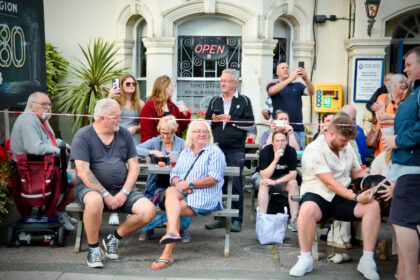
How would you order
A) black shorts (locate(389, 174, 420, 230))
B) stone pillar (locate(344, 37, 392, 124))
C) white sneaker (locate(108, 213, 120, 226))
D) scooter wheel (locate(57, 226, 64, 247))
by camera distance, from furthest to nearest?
1. stone pillar (locate(344, 37, 392, 124))
2. white sneaker (locate(108, 213, 120, 226))
3. scooter wheel (locate(57, 226, 64, 247))
4. black shorts (locate(389, 174, 420, 230))

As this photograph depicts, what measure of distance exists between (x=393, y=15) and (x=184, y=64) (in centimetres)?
392

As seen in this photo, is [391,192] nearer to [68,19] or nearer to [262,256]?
[262,256]

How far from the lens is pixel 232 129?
258 inches

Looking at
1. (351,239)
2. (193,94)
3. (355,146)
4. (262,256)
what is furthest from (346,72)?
(262,256)

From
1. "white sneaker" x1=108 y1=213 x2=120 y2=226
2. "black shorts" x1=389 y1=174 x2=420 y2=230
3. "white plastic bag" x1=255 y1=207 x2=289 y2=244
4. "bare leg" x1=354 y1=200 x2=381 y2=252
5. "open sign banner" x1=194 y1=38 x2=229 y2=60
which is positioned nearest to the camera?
"black shorts" x1=389 y1=174 x2=420 y2=230

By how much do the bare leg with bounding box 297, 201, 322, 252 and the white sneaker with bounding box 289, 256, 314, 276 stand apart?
0.09 m

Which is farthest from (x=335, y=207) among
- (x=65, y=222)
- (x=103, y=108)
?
(x=65, y=222)

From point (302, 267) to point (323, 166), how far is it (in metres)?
0.94

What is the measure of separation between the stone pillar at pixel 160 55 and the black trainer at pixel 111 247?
5.35 meters

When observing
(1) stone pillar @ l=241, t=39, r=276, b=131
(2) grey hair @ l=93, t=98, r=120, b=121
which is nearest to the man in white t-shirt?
(2) grey hair @ l=93, t=98, r=120, b=121

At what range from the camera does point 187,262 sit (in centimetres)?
524

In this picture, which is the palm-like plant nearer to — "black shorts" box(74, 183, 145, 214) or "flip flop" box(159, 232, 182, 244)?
"black shorts" box(74, 183, 145, 214)

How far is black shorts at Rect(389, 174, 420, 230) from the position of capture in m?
4.25

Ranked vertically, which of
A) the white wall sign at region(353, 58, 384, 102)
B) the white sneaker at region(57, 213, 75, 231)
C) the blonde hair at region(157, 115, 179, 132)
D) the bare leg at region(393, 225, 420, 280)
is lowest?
the white sneaker at region(57, 213, 75, 231)
